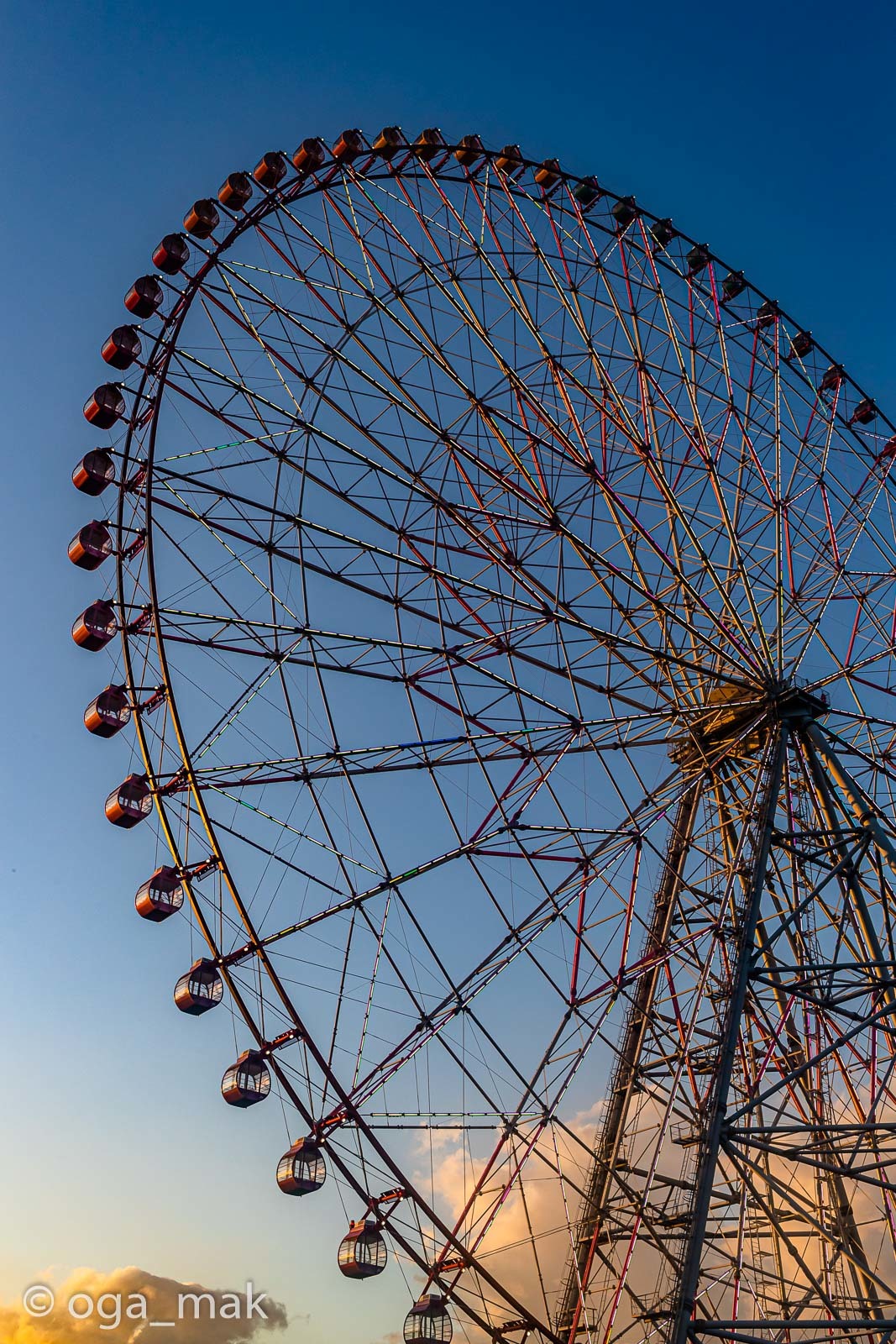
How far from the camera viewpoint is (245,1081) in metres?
17.8

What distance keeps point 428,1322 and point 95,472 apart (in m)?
12.6

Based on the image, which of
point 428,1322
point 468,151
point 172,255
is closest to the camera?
point 428,1322

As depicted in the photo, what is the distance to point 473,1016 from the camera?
62.3 ft

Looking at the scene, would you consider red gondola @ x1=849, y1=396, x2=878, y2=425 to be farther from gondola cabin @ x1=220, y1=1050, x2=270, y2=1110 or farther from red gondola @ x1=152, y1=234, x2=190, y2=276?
gondola cabin @ x1=220, y1=1050, x2=270, y2=1110

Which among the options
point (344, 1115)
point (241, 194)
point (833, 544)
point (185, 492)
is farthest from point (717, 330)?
point (344, 1115)

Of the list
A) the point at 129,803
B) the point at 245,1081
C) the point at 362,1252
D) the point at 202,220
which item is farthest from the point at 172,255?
the point at 362,1252

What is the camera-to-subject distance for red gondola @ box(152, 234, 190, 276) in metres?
22.2

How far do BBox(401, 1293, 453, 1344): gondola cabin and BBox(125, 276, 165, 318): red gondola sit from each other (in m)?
15.0

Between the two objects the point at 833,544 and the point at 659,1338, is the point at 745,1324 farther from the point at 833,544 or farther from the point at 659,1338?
the point at 833,544

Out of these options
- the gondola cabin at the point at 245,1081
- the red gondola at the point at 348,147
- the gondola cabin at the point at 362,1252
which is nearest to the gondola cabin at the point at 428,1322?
the gondola cabin at the point at 362,1252

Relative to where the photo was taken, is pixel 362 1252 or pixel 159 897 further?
pixel 159 897

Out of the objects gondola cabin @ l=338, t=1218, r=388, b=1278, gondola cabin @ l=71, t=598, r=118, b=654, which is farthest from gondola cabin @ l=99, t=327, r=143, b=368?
gondola cabin @ l=338, t=1218, r=388, b=1278

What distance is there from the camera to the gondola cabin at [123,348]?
69.7 feet

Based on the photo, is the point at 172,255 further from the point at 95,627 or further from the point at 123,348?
the point at 95,627
